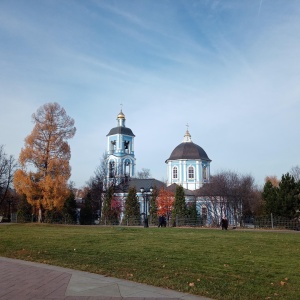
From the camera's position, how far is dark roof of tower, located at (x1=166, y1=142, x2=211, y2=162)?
206ft

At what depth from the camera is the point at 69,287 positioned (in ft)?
21.4

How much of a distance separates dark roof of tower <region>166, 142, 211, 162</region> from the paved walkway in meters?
55.1

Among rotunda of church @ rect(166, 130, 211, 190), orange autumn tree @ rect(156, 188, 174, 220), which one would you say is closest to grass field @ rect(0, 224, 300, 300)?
Answer: orange autumn tree @ rect(156, 188, 174, 220)

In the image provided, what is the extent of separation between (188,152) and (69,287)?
2256 inches

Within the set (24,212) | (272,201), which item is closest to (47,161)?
(24,212)

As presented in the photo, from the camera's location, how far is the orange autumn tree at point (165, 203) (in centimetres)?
5122

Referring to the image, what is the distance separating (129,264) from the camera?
8.91 meters

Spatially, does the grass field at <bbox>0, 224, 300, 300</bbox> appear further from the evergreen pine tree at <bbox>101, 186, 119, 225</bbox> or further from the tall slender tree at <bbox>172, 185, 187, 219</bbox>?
the evergreen pine tree at <bbox>101, 186, 119, 225</bbox>

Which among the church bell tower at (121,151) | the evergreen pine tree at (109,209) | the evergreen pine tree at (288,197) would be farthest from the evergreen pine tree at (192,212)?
the church bell tower at (121,151)

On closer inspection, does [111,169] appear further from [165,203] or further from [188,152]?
[165,203]

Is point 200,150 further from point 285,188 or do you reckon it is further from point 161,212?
point 285,188

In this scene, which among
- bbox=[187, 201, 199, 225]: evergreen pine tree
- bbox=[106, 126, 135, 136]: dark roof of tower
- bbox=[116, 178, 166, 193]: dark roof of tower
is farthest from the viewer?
bbox=[106, 126, 135, 136]: dark roof of tower

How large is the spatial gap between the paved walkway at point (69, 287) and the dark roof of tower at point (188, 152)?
55.1m

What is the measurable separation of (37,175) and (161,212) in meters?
21.6
